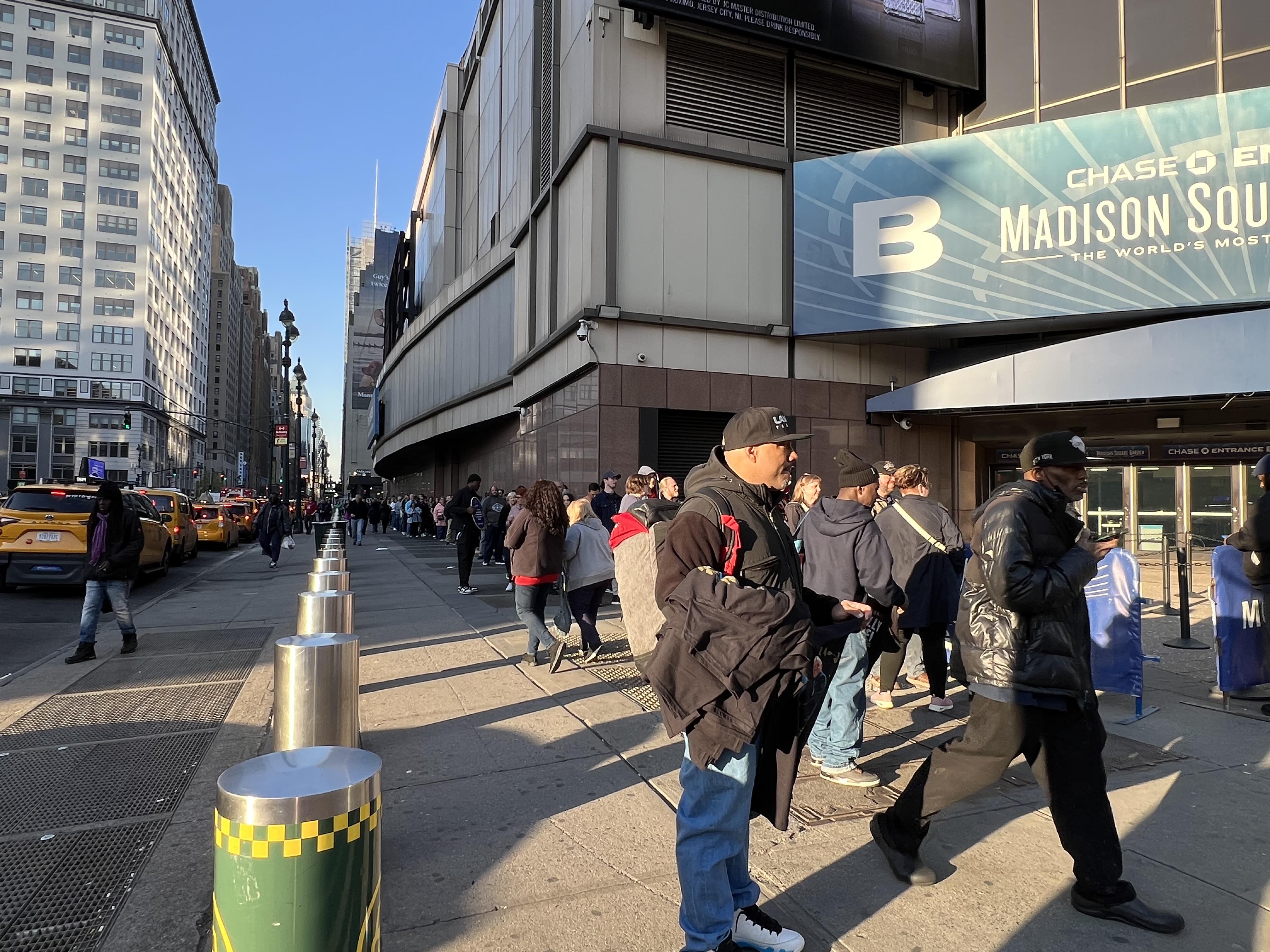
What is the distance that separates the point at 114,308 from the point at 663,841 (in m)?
101

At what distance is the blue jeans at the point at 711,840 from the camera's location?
2410 mm

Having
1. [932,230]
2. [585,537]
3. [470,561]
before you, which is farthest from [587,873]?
[932,230]

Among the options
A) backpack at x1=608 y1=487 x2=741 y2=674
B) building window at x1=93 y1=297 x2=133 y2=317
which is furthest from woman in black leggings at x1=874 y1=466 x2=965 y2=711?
building window at x1=93 y1=297 x2=133 y2=317

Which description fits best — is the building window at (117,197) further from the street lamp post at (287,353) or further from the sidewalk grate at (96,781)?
the sidewalk grate at (96,781)

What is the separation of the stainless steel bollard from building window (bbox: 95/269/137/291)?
3781 inches

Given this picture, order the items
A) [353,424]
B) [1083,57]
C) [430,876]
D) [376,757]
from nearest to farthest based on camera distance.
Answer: [376,757] < [430,876] < [1083,57] < [353,424]

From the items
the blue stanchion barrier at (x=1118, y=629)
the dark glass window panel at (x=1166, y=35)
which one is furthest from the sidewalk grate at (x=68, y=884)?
the dark glass window panel at (x=1166, y=35)

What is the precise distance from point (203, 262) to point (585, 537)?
134218 mm

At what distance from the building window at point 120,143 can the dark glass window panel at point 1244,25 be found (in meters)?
101

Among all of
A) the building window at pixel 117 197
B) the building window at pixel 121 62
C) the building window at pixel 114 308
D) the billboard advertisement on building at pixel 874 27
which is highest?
the building window at pixel 121 62

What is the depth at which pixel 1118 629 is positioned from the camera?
19.3ft

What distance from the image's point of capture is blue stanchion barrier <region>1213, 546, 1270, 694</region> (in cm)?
601

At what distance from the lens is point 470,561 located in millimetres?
12836

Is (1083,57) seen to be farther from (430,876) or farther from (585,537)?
(430,876)
